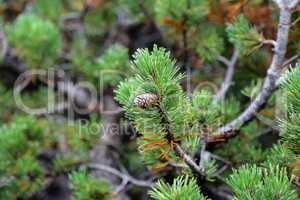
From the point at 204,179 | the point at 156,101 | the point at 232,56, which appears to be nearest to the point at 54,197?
the point at 232,56

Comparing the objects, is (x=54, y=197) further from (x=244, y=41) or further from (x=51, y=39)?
(x=244, y=41)

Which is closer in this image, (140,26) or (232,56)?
(232,56)

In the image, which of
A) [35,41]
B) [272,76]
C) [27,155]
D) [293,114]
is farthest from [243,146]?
[35,41]

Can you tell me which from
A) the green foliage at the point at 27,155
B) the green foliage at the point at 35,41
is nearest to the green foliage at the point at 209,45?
the green foliage at the point at 27,155

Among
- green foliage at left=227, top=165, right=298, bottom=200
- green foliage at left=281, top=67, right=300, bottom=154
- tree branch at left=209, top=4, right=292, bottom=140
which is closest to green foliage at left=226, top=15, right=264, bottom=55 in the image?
tree branch at left=209, top=4, right=292, bottom=140

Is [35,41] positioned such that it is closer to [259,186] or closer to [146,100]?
[146,100]

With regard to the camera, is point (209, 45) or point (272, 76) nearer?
→ point (272, 76)
